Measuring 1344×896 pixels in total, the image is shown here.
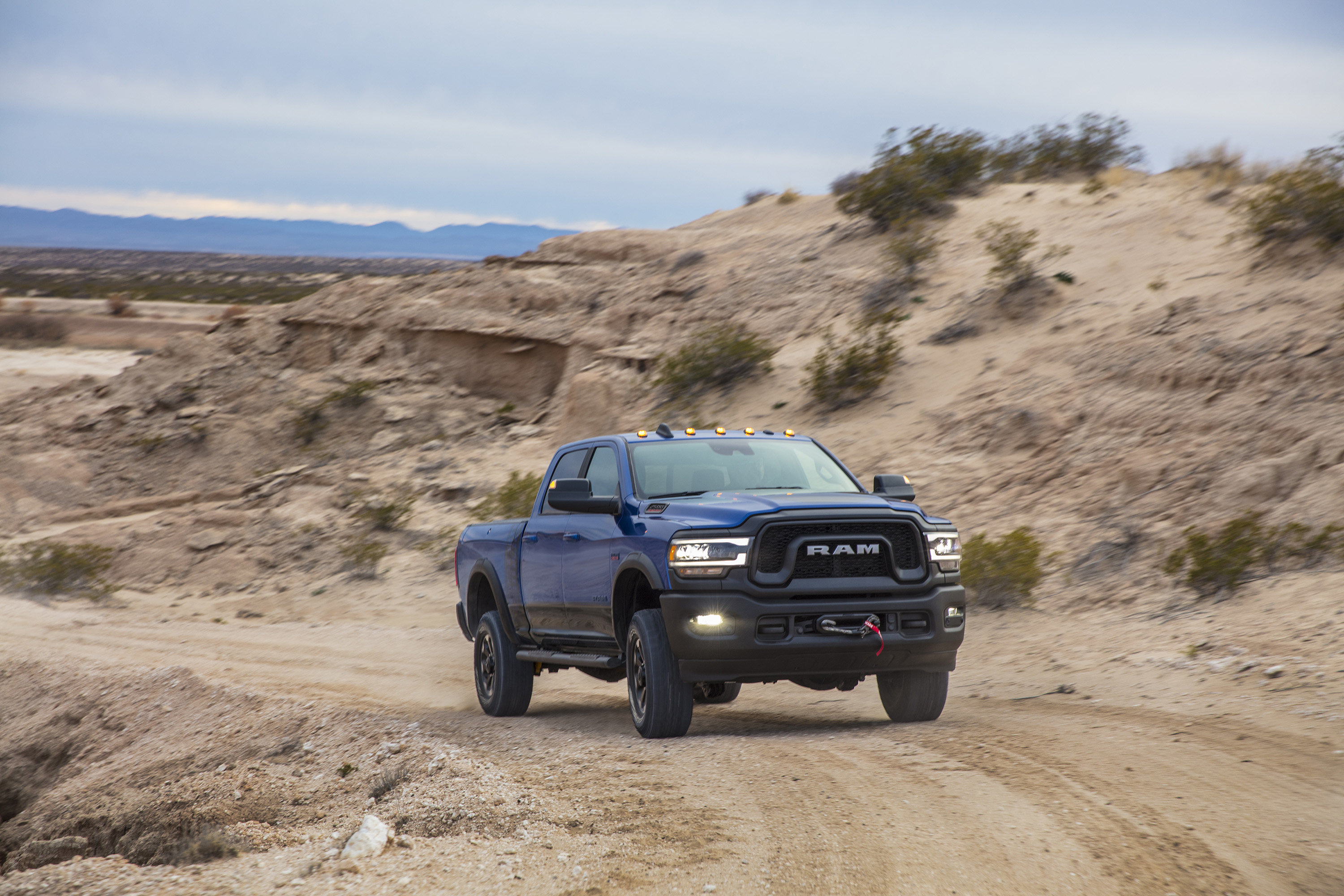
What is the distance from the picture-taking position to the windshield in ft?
27.9

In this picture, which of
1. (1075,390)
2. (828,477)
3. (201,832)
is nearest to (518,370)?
(1075,390)

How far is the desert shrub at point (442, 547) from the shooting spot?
1990 centimetres

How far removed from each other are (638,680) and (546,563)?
1625mm

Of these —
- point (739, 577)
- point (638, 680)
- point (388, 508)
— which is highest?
point (739, 577)

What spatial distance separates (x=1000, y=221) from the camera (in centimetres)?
2436

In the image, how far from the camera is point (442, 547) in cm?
2050

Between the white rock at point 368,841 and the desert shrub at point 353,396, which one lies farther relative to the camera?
the desert shrub at point 353,396

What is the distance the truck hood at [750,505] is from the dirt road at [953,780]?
1334mm

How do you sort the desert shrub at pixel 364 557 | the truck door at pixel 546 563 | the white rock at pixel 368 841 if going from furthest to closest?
1. the desert shrub at pixel 364 557
2. the truck door at pixel 546 563
3. the white rock at pixel 368 841

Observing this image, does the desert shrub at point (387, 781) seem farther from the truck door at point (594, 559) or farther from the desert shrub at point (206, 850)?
the truck door at point (594, 559)

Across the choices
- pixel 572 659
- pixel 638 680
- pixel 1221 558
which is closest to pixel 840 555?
pixel 638 680

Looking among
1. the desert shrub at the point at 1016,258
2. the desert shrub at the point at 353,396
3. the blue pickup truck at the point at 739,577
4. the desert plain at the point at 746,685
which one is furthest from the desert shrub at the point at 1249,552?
the desert shrub at the point at 353,396

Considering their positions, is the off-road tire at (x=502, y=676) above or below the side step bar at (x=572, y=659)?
below

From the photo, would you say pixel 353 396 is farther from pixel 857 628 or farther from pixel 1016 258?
pixel 857 628
